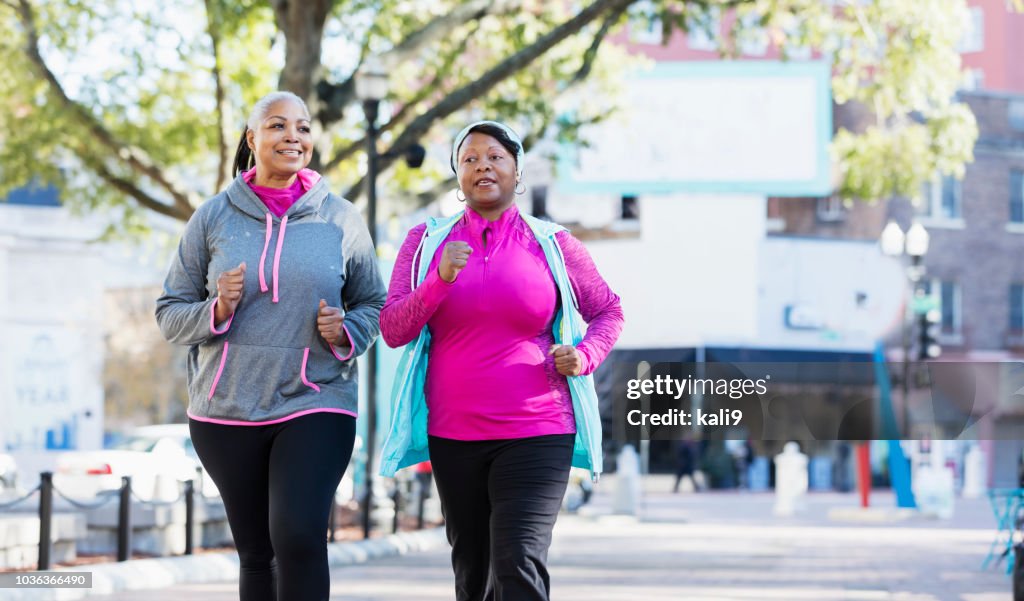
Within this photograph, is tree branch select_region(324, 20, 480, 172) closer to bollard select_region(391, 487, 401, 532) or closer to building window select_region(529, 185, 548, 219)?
bollard select_region(391, 487, 401, 532)

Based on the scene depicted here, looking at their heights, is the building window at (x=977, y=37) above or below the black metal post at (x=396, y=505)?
above

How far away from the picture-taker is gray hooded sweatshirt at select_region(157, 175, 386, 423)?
212 inches

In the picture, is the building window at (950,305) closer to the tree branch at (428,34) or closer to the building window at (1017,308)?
the building window at (1017,308)

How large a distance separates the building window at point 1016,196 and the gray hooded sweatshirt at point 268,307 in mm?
49064

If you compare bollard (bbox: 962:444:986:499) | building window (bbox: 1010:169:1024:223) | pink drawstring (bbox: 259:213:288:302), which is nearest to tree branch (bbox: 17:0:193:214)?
pink drawstring (bbox: 259:213:288:302)

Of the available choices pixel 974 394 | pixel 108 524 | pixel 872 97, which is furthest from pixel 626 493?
pixel 108 524

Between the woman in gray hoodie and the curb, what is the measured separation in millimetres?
5495

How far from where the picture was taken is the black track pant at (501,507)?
530 centimetres

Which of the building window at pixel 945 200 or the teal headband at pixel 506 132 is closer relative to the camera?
the teal headband at pixel 506 132

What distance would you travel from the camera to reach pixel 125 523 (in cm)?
1325

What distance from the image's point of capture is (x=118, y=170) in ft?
76.5

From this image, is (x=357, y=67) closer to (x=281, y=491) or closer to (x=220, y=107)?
(x=220, y=107)

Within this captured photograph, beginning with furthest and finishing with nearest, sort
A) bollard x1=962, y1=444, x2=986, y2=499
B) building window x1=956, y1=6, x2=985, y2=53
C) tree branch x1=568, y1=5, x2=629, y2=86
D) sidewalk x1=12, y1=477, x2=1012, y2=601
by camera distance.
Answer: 1. building window x1=956, y1=6, x2=985, y2=53
2. bollard x1=962, y1=444, x2=986, y2=499
3. tree branch x1=568, y1=5, x2=629, y2=86
4. sidewalk x1=12, y1=477, x2=1012, y2=601

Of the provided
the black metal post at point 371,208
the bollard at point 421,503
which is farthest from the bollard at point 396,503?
the bollard at point 421,503
